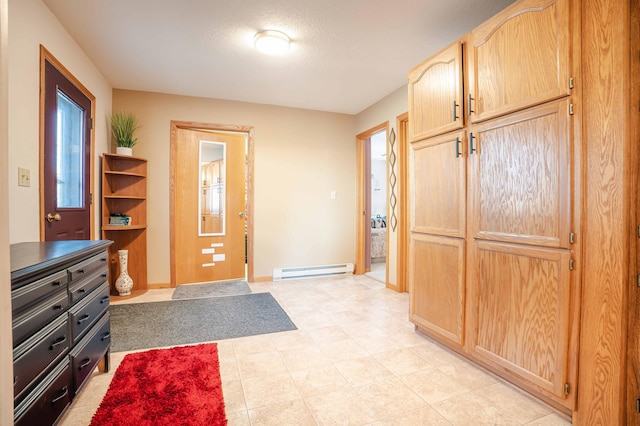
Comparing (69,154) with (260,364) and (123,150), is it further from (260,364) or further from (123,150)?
(260,364)

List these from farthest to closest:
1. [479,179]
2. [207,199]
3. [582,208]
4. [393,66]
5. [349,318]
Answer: [207,199] < [393,66] < [349,318] < [479,179] < [582,208]

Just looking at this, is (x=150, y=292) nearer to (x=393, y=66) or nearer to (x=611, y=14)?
(x=393, y=66)

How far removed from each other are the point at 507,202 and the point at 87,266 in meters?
2.33

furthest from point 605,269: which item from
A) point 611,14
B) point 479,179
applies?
point 611,14

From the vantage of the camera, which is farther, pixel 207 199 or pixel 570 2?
pixel 207 199

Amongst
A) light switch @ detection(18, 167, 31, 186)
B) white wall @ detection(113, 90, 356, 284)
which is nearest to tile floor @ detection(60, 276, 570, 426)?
light switch @ detection(18, 167, 31, 186)

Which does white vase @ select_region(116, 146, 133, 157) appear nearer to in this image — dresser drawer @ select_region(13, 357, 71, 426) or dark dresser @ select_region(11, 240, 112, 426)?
dark dresser @ select_region(11, 240, 112, 426)

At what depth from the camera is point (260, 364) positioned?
6.86 ft

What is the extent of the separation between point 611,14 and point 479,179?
3.06 ft

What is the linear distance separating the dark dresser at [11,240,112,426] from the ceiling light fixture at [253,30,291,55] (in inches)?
79.2

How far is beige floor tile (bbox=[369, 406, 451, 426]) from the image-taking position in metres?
1.51

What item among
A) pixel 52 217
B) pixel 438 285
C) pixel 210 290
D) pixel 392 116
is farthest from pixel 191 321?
pixel 392 116

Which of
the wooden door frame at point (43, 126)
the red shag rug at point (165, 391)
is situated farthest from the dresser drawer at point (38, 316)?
the wooden door frame at point (43, 126)

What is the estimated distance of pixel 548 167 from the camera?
1.57 meters
